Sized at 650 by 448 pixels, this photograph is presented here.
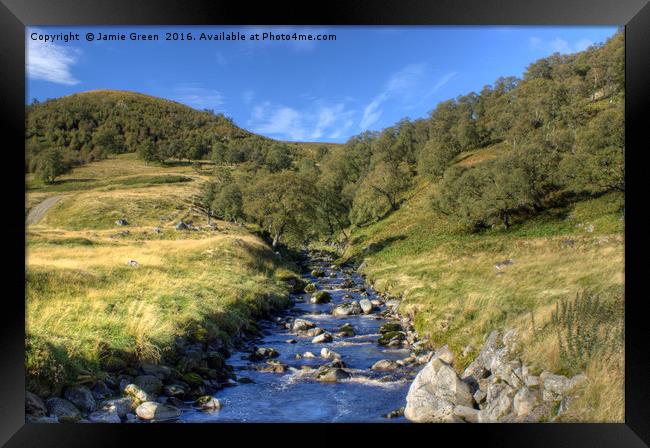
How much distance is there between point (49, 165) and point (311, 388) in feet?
28.7

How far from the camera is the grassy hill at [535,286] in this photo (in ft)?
25.5

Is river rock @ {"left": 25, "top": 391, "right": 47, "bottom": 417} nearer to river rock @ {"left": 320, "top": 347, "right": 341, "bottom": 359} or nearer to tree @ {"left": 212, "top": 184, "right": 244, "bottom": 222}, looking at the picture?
river rock @ {"left": 320, "top": 347, "right": 341, "bottom": 359}

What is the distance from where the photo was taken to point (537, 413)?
7.23 meters

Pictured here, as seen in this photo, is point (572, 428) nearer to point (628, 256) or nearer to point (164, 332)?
point (628, 256)

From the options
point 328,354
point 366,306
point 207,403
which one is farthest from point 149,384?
point 366,306

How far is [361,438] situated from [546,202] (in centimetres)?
1689

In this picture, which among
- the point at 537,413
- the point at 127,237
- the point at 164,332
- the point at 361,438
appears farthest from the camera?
the point at 127,237

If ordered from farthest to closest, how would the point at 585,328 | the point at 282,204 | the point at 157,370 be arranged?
the point at 282,204 → the point at 157,370 → the point at 585,328

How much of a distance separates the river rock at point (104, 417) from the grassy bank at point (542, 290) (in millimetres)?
6886

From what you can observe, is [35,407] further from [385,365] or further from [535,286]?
[535,286]

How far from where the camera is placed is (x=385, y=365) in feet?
35.8

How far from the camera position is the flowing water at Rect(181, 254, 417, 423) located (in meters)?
8.71

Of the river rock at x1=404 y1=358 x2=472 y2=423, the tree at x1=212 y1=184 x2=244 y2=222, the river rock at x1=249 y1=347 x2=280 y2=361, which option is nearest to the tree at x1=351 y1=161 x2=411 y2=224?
the tree at x1=212 y1=184 x2=244 y2=222
